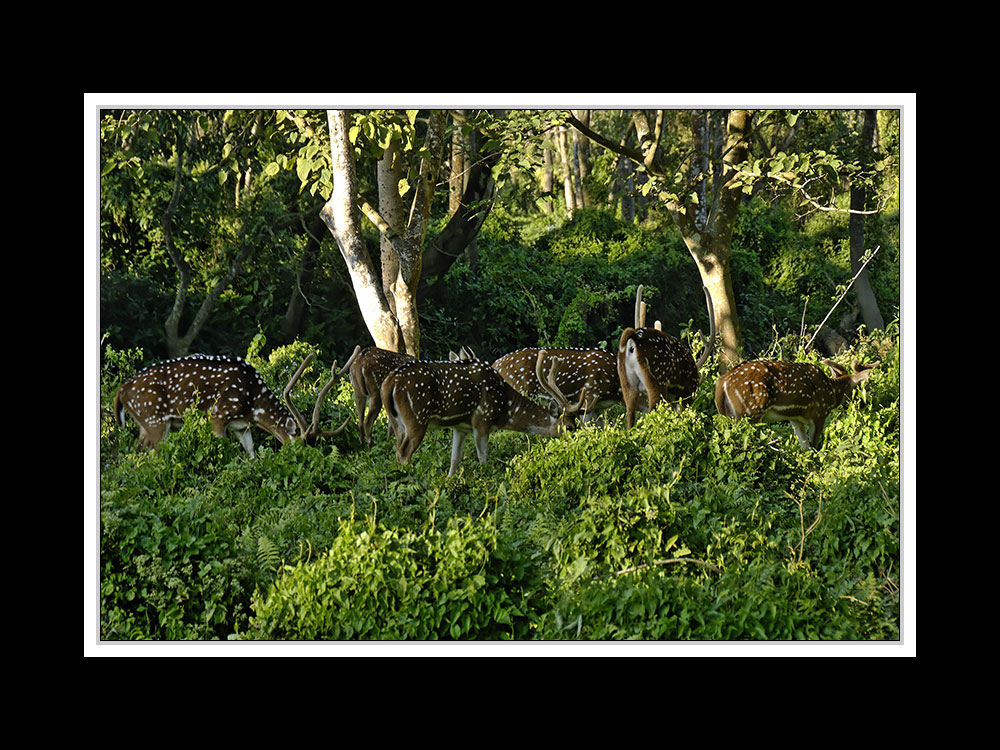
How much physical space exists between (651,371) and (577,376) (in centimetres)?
53

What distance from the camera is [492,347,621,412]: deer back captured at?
7535mm

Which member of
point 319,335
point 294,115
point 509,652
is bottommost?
point 509,652

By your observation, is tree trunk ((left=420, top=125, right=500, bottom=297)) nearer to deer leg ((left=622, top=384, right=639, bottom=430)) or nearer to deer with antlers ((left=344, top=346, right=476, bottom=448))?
deer with antlers ((left=344, top=346, right=476, bottom=448))

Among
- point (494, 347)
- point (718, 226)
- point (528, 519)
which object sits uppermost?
point (718, 226)

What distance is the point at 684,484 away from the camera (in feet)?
21.1

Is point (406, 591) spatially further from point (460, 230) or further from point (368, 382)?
point (460, 230)

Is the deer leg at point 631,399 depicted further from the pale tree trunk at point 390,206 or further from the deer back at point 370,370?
the pale tree trunk at point 390,206

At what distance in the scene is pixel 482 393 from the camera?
7.19 m

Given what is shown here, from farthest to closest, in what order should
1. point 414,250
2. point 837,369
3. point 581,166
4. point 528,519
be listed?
point 581,166
point 414,250
point 837,369
point 528,519

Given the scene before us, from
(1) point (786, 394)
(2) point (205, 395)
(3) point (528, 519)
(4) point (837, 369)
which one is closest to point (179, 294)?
(2) point (205, 395)
